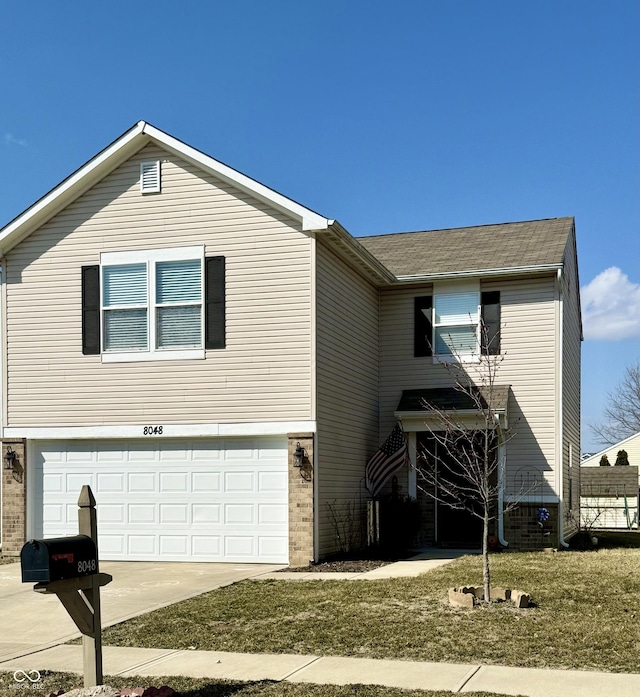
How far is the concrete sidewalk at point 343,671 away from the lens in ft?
23.2

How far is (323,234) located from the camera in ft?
51.8

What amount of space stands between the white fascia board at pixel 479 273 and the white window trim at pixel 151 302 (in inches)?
208

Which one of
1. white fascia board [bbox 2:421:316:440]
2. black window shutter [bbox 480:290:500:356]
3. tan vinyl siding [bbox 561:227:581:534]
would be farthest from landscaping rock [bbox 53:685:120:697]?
tan vinyl siding [bbox 561:227:581:534]

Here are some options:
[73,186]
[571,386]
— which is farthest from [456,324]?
[73,186]

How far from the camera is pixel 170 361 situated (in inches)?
636

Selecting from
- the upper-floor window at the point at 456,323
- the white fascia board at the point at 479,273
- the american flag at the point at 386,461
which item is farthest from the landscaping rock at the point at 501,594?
the white fascia board at the point at 479,273

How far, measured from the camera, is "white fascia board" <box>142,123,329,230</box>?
50.3ft

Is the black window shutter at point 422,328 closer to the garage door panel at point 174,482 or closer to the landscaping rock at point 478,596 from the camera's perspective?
the garage door panel at point 174,482

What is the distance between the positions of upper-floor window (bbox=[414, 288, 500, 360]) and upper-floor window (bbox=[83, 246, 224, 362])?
5.56m

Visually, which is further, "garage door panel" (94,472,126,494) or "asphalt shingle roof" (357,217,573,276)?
"asphalt shingle roof" (357,217,573,276)

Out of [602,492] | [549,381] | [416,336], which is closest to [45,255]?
[416,336]

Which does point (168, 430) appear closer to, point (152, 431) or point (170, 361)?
point (152, 431)

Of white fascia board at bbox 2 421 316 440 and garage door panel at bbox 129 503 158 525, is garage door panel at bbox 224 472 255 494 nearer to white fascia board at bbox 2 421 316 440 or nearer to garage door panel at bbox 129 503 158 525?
white fascia board at bbox 2 421 316 440

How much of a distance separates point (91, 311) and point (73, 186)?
2324 millimetres
